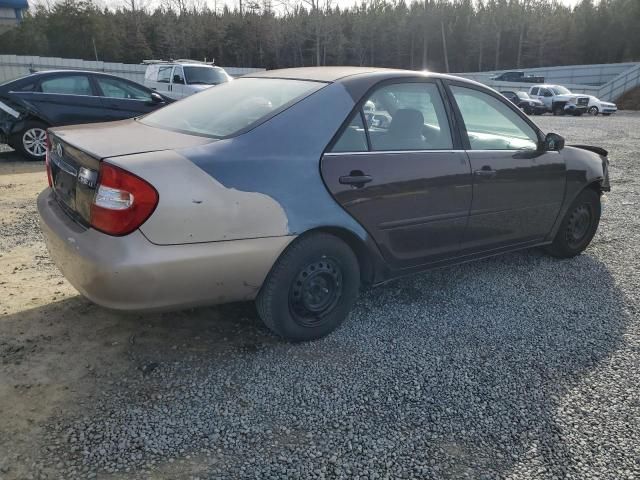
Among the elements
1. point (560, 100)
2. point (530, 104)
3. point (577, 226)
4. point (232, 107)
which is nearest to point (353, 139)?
point (232, 107)

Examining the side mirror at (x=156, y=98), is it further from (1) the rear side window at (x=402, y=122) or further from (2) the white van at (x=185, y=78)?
(1) the rear side window at (x=402, y=122)

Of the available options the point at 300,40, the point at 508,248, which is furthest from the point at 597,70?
the point at 508,248

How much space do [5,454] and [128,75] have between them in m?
28.6

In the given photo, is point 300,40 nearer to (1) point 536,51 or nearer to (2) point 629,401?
(1) point 536,51

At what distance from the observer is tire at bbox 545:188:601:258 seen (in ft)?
15.0

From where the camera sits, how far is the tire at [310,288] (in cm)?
287

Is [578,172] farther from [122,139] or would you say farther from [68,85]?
[68,85]

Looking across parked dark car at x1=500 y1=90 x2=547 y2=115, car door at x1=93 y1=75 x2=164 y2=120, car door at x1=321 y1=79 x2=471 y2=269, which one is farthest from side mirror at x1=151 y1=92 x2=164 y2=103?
parked dark car at x1=500 y1=90 x2=547 y2=115

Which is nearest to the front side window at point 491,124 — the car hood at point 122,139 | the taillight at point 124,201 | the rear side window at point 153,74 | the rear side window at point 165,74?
the car hood at point 122,139

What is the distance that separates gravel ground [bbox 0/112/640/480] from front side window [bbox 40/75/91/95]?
21.8 ft

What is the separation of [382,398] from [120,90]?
859 cm

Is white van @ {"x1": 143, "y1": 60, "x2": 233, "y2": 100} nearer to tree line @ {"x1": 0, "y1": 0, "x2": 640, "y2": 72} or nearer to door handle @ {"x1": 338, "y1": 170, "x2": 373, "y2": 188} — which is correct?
door handle @ {"x1": 338, "y1": 170, "x2": 373, "y2": 188}

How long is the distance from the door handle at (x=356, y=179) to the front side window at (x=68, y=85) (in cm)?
759

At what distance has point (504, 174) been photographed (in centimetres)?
380
